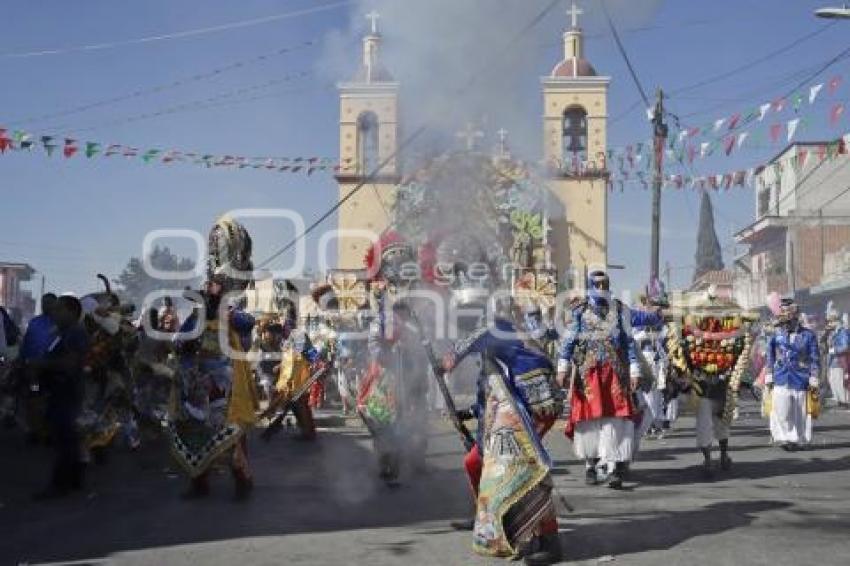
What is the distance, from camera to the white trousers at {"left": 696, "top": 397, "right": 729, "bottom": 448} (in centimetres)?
955

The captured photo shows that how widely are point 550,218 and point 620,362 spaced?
3133cm

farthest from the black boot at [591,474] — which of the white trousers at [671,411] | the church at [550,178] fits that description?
the church at [550,178]

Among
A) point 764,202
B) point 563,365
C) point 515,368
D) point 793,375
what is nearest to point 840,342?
point 793,375

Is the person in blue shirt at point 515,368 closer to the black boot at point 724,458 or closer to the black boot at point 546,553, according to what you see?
the black boot at point 546,553

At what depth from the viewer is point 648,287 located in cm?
1226

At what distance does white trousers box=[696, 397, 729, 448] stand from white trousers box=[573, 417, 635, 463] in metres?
1.10

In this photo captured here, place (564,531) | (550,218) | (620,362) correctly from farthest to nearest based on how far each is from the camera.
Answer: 1. (550,218)
2. (620,362)
3. (564,531)

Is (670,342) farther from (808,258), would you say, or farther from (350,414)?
(808,258)

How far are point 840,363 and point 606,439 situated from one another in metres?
13.9

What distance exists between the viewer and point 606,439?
8617 mm

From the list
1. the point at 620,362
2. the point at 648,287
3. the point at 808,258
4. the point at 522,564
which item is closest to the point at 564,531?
the point at 522,564

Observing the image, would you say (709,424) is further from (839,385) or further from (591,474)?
(839,385)

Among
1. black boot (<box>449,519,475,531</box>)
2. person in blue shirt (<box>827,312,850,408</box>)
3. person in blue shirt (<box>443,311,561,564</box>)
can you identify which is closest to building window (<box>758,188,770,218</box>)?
person in blue shirt (<box>827,312,850,408</box>)

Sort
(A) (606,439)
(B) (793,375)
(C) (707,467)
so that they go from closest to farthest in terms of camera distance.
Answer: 1. (A) (606,439)
2. (C) (707,467)
3. (B) (793,375)
